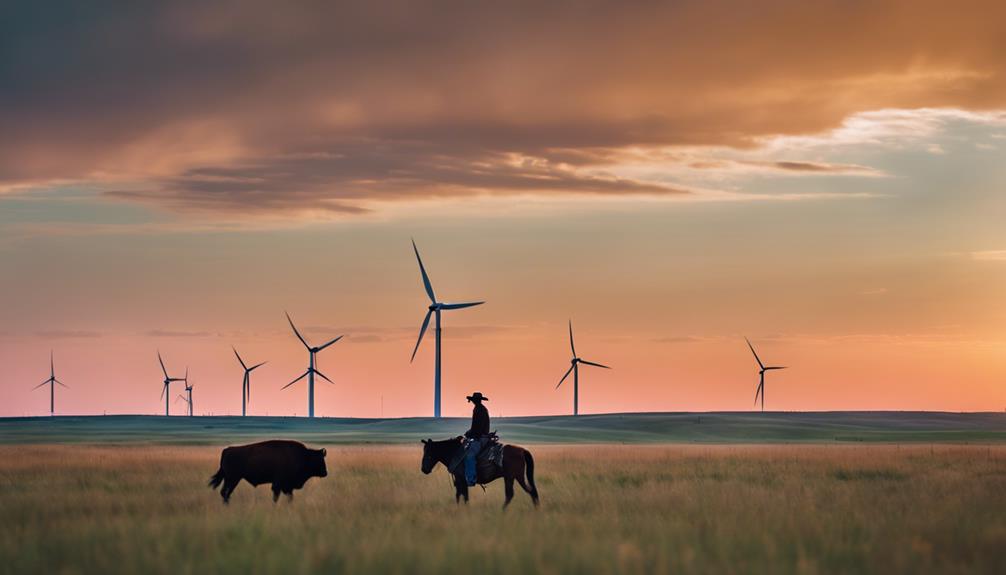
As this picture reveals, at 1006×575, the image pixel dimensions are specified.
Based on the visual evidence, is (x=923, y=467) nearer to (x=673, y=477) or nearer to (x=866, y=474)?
(x=866, y=474)

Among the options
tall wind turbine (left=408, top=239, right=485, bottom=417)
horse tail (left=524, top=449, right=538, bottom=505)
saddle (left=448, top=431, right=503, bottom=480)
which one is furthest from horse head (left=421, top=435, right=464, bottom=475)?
tall wind turbine (left=408, top=239, right=485, bottom=417)

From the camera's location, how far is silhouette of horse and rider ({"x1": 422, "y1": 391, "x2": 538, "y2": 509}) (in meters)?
25.2

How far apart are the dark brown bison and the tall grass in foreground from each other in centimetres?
52

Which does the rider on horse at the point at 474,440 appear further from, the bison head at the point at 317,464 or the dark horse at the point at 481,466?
the bison head at the point at 317,464

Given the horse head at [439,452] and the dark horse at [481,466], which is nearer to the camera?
the dark horse at [481,466]

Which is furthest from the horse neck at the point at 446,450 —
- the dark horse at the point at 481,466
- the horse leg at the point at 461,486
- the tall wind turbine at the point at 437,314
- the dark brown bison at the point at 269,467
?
the tall wind turbine at the point at 437,314

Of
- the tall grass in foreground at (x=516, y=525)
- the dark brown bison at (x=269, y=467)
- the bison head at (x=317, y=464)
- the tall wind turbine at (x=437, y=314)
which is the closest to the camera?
the tall grass in foreground at (x=516, y=525)

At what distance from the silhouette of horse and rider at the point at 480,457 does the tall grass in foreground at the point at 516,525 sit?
652 millimetres

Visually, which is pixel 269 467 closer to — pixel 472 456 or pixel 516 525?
pixel 472 456

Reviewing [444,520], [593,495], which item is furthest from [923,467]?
[444,520]

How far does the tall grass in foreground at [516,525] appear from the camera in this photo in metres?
16.2

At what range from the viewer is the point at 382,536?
18.8 metres

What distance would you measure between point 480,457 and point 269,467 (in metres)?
4.88

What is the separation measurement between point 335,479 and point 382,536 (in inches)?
653
